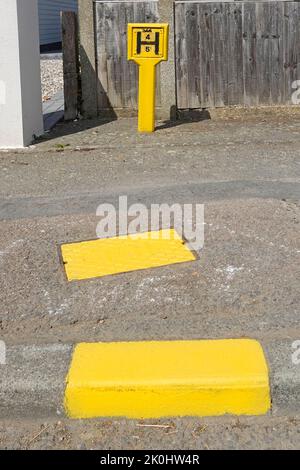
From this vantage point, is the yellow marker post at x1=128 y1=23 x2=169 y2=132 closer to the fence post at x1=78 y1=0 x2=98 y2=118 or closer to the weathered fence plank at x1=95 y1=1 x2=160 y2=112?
the weathered fence plank at x1=95 y1=1 x2=160 y2=112

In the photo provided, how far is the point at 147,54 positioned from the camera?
31.7ft

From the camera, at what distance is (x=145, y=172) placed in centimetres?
759

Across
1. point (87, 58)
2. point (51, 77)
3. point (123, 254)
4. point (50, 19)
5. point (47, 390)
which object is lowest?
point (47, 390)

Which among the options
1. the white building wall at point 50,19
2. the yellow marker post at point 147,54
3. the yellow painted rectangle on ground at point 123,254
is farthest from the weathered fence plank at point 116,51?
the white building wall at point 50,19

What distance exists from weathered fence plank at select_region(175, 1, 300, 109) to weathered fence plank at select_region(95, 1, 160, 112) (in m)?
0.59

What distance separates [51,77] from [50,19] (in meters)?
13.4

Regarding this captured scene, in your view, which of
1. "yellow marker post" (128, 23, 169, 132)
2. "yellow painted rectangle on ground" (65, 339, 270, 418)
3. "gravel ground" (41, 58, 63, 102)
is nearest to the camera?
"yellow painted rectangle on ground" (65, 339, 270, 418)

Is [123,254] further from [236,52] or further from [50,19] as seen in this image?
[50,19]

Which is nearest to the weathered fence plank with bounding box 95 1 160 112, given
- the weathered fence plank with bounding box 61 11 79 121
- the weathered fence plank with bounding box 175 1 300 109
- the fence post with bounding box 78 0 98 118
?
the fence post with bounding box 78 0 98 118

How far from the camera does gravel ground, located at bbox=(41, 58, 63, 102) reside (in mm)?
15864

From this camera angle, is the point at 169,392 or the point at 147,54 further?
the point at 147,54

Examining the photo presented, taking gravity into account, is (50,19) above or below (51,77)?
above

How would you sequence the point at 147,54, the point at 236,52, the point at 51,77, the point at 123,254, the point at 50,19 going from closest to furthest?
1. the point at 123,254
2. the point at 147,54
3. the point at 236,52
4. the point at 51,77
5. the point at 50,19

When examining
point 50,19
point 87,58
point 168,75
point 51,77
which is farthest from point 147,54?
point 50,19
